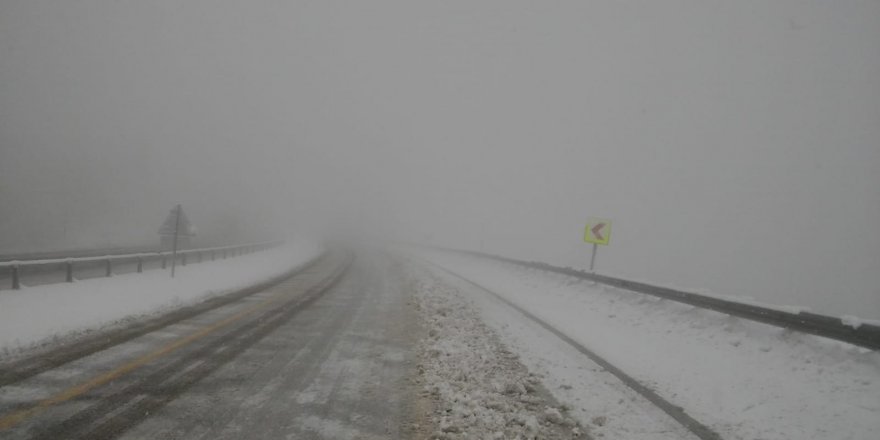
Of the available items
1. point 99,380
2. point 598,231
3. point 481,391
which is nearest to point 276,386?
point 99,380

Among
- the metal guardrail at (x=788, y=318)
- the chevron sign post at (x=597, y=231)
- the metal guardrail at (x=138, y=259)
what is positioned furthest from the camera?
the chevron sign post at (x=597, y=231)

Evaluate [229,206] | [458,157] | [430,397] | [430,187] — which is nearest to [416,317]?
[430,397]

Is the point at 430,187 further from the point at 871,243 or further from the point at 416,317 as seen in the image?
the point at 416,317

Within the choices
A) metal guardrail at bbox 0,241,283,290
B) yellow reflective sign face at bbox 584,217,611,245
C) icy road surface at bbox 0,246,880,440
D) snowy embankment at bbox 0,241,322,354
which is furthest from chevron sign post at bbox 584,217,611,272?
metal guardrail at bbox 0,241,283,290

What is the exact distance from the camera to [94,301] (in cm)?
1025

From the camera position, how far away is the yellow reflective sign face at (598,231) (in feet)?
62.2

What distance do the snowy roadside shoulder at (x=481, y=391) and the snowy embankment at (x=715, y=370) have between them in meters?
0.40

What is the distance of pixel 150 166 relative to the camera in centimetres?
8162

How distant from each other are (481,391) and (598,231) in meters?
15.2

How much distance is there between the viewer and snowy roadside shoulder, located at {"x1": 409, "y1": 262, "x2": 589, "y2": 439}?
485cm

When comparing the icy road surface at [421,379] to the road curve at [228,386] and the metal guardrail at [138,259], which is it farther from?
the metal guardrail at [138,259]

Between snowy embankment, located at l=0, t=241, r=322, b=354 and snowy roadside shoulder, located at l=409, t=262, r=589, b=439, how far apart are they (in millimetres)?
6882

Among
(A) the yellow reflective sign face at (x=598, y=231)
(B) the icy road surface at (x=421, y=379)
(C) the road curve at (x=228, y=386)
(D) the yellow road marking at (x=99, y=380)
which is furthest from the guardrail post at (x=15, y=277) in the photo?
(A) the yellow reflective sign face at (x=598, y=231)

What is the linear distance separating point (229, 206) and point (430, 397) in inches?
3431
